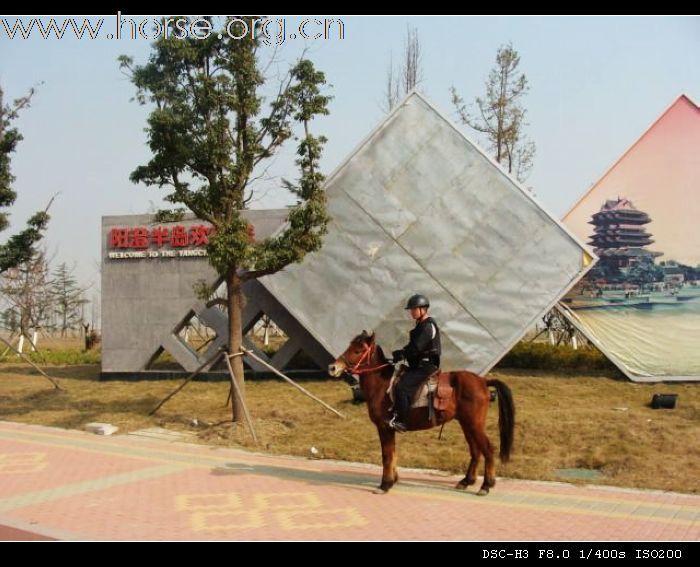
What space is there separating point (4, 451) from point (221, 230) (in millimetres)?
5123

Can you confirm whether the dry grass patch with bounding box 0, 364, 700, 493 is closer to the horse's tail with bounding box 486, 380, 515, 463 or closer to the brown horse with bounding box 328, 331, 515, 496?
the horse's tail with bounding box 486, 380, 515, 463

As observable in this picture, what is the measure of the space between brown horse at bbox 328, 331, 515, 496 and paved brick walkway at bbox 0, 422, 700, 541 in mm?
361

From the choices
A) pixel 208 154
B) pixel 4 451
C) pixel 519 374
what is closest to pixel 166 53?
pixel 208 154

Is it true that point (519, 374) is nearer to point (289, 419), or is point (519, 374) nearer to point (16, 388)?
point (289, 419)

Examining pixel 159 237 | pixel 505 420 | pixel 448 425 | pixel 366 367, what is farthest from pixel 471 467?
pixel 159 237

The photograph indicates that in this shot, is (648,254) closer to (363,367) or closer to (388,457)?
(363,367)

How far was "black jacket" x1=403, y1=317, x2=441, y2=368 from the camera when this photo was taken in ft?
30.1

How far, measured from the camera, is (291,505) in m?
8.54

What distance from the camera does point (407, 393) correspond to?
29.9ft

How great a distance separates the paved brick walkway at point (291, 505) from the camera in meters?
7.36

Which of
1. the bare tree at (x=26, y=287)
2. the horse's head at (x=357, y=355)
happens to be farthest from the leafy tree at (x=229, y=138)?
the bare tree at (x=26, y=287)

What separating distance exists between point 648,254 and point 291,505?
14385 millimetres

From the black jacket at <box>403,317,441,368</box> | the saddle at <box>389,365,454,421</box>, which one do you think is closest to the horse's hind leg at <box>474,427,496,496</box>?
the saddle at <box>389,365,454,421</box>

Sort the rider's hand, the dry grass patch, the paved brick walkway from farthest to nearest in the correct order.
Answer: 1. the dry grass patch
2. the rider's hand
3. the paved brick walkway
